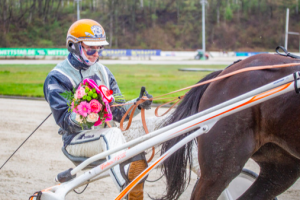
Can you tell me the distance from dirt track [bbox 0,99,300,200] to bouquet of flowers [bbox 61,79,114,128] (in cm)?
106

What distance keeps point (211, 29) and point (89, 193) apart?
44.5 meters

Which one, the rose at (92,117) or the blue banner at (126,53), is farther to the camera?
the blue banner at (126,53)

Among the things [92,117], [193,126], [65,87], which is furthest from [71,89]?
[193,126]

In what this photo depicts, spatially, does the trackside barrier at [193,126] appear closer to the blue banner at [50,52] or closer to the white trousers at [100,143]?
the white trousers at [100,143]

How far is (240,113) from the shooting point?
73.3 inches

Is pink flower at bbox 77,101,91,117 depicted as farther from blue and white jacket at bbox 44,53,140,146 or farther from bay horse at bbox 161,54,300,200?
bay horse at bbox 161,54,300,200

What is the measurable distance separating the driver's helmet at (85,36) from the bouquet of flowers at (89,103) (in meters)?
0.31

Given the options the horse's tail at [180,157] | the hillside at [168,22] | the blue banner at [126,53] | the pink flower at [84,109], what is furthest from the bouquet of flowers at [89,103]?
the hillside at [168,22]

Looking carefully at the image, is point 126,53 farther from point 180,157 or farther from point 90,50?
point 180,157

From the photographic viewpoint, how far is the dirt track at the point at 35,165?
317cm

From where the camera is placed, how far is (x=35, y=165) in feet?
12.7

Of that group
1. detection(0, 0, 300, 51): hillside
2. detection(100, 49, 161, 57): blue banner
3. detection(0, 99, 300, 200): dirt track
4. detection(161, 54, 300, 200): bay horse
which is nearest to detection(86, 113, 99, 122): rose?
detection(161, 54, 300, 200): bay horse

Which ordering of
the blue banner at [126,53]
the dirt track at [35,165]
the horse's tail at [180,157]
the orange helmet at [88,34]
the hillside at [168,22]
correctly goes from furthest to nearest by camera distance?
1. the hillside at [168,22]
2. the blue banner at [126,53]
3. the dirt track at [35,165]
4. the orange helmet at [88,34]
5. the horse's tail at [180,157]

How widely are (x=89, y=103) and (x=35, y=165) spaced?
6.54 ft
